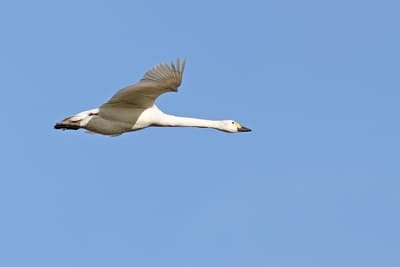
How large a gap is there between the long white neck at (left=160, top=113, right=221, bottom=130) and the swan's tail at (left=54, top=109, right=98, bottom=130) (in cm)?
144

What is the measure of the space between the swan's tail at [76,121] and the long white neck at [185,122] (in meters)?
1.44

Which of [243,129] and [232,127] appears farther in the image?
[243,129]

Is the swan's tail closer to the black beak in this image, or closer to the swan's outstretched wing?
the swan's outstretched wing

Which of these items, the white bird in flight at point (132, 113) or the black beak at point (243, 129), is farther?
the black beak at point (243, 129)

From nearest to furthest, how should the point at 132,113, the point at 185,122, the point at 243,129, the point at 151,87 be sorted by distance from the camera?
the point at 151,87
the point at 132,113
the point at 185,122
the point at 243,129

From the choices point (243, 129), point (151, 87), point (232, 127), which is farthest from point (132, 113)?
point (243, 129)

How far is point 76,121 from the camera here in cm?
2455

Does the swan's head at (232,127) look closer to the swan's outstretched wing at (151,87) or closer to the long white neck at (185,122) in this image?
the long white neck at (185,122)

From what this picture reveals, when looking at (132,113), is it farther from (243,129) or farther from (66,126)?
(243,129)

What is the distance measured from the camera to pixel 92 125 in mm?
24406

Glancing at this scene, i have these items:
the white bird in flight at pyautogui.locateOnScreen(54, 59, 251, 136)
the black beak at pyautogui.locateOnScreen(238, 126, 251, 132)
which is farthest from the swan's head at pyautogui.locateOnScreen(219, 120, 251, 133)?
the white bird in flight at pyautogui.locateOnScreen(54, 59, 251, 136)

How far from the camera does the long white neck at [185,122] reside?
24.6 metres

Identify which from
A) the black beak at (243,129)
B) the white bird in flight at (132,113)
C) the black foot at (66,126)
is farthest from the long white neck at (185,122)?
the black foot at (66,126)

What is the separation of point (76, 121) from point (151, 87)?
2186 mm
